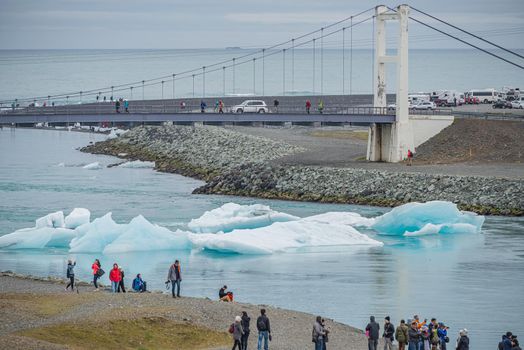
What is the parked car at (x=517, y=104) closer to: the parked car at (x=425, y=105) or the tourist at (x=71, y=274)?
the parked car at (x=425, y=105)

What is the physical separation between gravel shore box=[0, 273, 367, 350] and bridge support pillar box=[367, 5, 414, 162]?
112 feet

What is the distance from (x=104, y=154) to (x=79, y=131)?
3110 centimetres

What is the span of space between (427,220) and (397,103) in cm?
1604

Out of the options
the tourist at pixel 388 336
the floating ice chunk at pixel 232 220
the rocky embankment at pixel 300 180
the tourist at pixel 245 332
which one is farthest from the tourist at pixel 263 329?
the rocky embankment at pixel 300 180

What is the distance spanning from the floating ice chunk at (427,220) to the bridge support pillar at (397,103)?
15616mm

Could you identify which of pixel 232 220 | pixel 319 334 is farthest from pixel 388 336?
pixel 232 220

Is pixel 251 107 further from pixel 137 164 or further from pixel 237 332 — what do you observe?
pixel 237 332

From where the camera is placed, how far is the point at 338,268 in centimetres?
4144

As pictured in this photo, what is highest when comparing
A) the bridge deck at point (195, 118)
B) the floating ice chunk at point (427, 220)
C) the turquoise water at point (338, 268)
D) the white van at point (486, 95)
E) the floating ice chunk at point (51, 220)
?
the white van at point (486, 95)

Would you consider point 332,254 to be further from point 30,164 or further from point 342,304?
point 30,164

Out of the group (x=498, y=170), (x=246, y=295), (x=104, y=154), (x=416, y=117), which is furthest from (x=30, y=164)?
(x=246, y=295)

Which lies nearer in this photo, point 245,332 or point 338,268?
point 245,332

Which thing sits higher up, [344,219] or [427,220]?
[344,219]

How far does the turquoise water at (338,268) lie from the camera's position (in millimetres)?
34531
